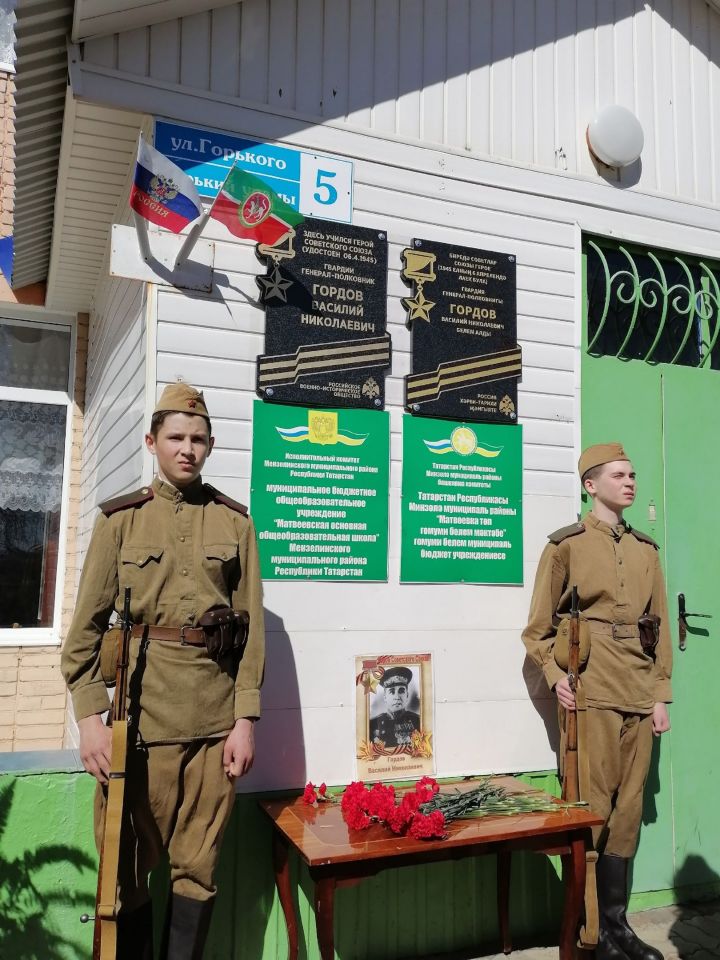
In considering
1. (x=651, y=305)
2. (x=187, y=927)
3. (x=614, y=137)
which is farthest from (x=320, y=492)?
(x=614, y=137)

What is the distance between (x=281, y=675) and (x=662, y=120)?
12.7ft

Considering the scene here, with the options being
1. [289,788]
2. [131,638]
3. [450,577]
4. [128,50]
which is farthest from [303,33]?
[289,788]

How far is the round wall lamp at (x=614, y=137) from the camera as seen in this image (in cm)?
467

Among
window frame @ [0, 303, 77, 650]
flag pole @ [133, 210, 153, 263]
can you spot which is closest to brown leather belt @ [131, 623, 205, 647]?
flag pole @ [133, 210, 153, 263]

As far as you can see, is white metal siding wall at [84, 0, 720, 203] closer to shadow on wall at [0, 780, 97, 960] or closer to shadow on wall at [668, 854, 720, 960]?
shadow on wall at [0, 780, 97, 960]

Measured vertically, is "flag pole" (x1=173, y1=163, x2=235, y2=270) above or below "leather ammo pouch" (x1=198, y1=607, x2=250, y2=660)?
above

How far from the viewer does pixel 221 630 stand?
9.74 ft

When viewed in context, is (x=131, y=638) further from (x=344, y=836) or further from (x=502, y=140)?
(x=502, y=140)

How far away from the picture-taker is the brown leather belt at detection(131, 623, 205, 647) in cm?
294

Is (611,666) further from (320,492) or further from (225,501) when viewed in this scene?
(225,501)

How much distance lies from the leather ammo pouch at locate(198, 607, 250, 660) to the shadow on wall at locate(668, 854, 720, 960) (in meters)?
2.62

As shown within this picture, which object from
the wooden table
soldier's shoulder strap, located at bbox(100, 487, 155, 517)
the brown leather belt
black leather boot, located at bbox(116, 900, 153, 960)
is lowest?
black leather boot, located at bbox(116, 900, 153, 960)

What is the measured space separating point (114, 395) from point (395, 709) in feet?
7.62

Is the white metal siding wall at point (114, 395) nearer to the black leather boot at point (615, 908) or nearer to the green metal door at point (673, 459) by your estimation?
the green metal door at point (673, 459)
